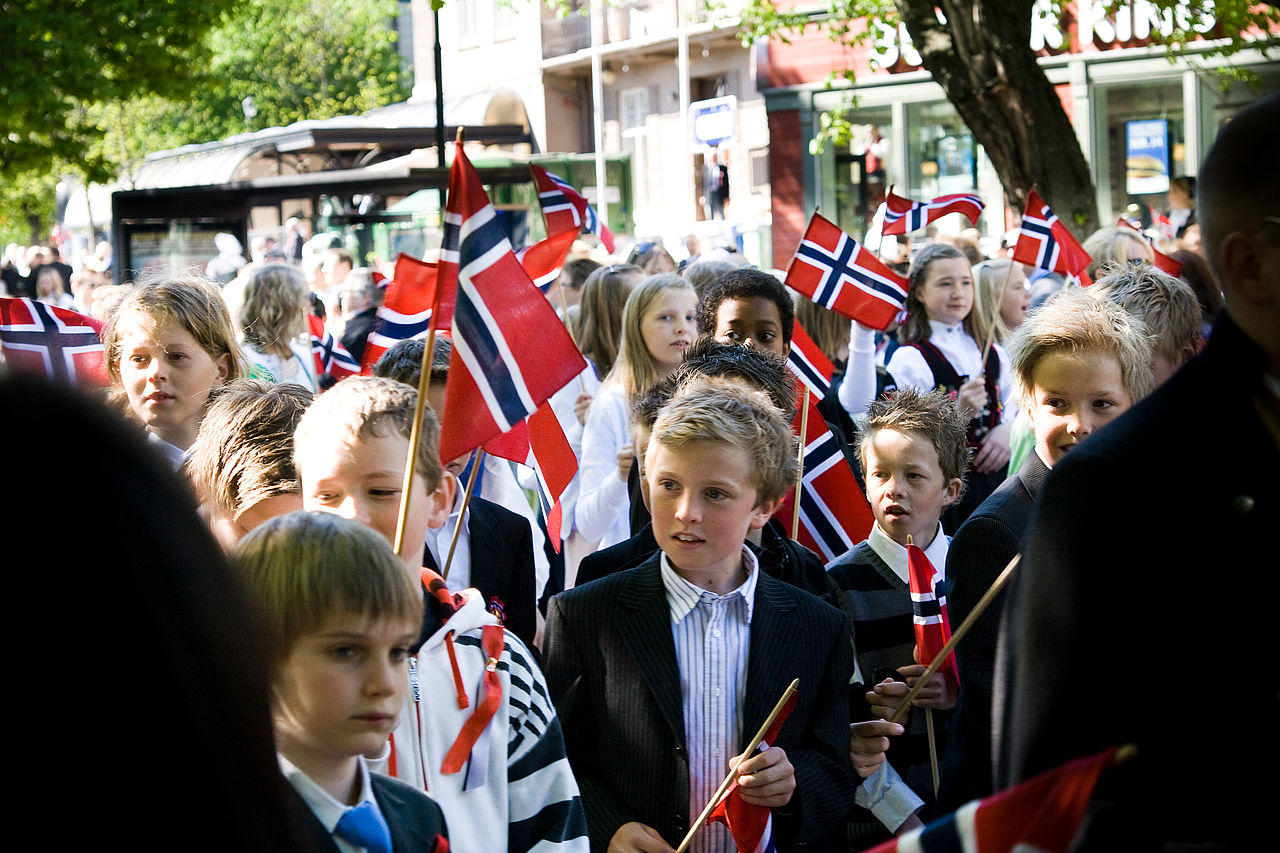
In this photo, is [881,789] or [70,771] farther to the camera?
[881,789]

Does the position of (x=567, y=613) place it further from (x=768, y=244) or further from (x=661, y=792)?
(x=768, y=244)

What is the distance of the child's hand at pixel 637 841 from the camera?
3322 millimetres

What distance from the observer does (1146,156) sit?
21.3m

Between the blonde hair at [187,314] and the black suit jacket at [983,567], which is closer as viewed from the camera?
the black suit jacket at [983,567]

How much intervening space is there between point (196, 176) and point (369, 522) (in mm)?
26353

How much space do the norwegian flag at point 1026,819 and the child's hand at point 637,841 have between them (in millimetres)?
1644

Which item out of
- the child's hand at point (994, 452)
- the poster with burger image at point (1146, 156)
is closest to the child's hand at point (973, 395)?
the child's hand at point (994, 452)

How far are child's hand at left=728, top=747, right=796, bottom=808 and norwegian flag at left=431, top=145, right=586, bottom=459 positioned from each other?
97 centimetres

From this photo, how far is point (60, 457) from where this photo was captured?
1057 millimetres

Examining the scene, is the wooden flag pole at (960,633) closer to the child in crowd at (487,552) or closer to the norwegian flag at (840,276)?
the child in crowd at (487,552)

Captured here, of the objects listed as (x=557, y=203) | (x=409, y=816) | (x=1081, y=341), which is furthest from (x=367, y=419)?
(x=557, y=203)

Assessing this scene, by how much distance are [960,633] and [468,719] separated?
127cm

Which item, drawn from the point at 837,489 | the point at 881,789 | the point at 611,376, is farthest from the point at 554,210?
the point at 881,789

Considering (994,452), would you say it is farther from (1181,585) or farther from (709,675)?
(1181,585)
